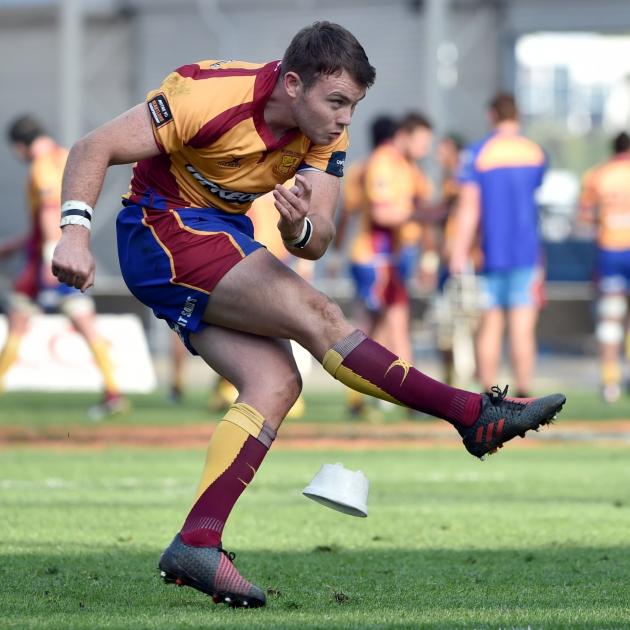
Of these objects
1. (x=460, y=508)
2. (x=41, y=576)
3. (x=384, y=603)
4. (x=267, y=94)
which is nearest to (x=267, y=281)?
(x=267, y=94)

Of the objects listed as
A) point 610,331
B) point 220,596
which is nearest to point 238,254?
point 220,596

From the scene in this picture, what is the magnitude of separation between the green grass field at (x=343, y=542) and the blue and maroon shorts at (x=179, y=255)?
0.97m

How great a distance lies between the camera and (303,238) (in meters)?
5.04

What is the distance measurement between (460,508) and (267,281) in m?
3.13

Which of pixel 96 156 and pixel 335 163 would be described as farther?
pixel 335 163

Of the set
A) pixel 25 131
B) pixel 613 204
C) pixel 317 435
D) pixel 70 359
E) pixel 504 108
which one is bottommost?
pixel 70 359

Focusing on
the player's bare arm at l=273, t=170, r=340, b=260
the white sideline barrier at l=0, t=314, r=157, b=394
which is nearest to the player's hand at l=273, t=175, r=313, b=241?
the player's bare arm at l=273, t=170, r=340, b=260

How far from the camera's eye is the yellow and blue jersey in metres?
13.0

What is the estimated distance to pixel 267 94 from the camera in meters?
5.04

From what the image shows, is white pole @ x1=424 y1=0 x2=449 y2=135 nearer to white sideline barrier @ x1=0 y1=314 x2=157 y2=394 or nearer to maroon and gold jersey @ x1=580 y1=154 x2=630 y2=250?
maroon and gold jersey @ x1=580 y1=154 x2=630 y2=250

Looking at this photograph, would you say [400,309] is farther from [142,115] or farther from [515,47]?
[515,47]

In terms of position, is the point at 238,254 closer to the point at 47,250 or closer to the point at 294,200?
the point at 294,200

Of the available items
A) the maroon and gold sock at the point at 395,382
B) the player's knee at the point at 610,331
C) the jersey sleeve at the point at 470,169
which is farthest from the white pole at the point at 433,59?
the maroon and gold sock at the point at 395,382

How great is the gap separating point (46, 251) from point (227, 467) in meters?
8.62
